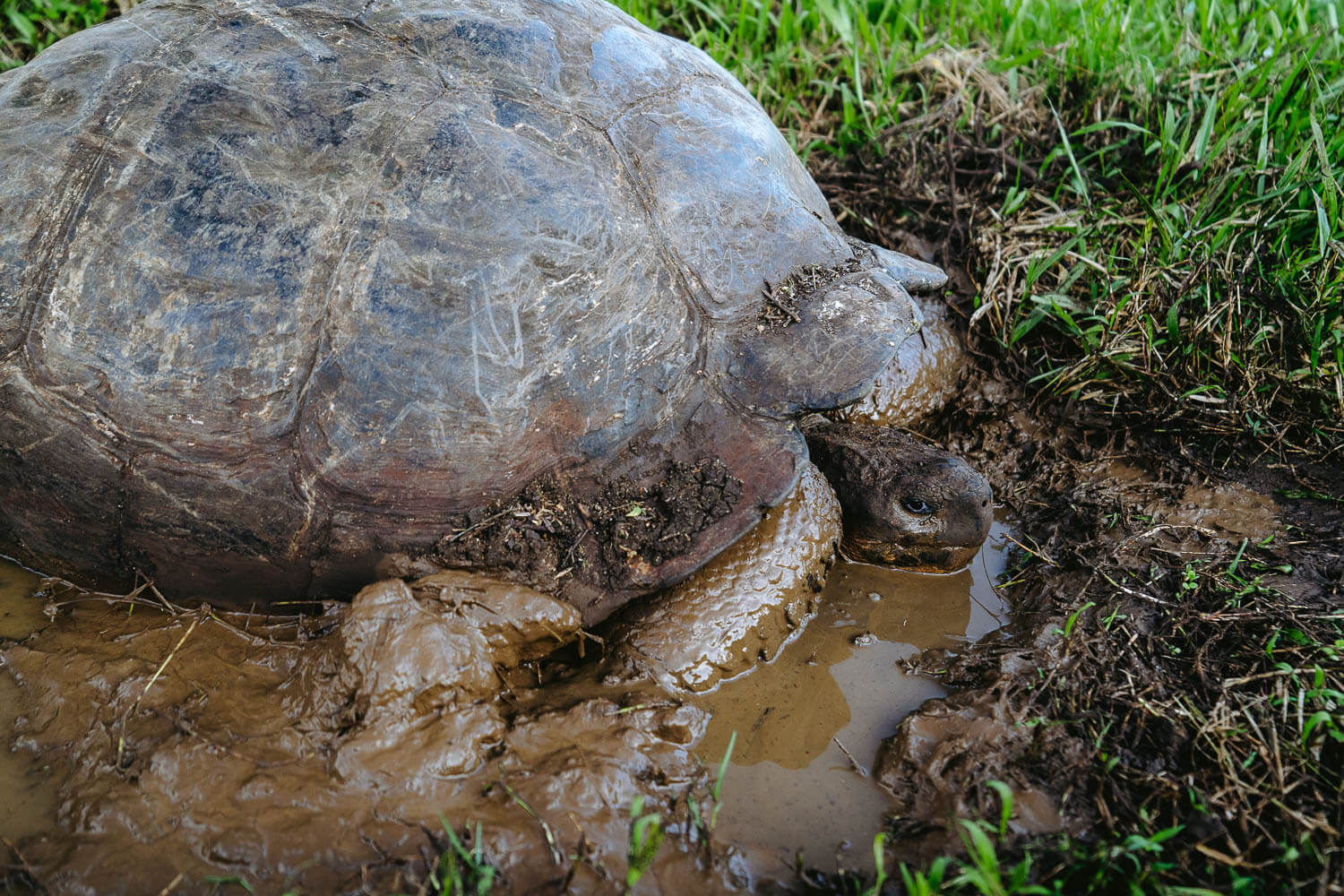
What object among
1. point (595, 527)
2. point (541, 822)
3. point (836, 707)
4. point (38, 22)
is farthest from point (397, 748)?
point (38, 22)

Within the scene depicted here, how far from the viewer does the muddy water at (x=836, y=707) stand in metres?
2.22

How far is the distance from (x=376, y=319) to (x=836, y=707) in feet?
5.70

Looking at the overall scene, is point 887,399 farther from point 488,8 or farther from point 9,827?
point 9,827

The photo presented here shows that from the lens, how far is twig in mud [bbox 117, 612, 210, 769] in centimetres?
225

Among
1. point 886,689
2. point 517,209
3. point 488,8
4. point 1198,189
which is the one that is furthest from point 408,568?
point 1198,189

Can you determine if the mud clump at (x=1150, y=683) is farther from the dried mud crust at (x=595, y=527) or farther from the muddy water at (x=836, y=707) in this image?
the dried mud crust at (x=595, y=527)

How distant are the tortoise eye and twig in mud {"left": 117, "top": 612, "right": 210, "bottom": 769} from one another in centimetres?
229

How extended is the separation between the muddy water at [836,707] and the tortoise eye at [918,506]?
27 cm

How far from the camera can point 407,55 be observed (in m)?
2.55

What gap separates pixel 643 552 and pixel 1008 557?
145 cm

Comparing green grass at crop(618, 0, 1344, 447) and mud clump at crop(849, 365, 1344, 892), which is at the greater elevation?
green grass at crop(618, 0, 1344, 447)

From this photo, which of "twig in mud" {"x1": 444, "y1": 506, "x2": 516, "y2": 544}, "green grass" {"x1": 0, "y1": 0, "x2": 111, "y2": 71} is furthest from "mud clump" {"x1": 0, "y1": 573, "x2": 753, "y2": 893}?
"green grass" {"x1": 0, "y1": 0, "x2": 111, "y2": 71}

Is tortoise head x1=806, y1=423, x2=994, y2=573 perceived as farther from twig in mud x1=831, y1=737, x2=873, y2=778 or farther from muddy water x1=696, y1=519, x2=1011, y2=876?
twig in mud x1=831, y1=737, x2=873, y2=778

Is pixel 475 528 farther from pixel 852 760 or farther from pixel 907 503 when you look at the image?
pixel 907 503
